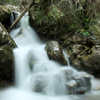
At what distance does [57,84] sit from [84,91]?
3.06ft

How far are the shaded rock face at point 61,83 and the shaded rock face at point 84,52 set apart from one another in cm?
109

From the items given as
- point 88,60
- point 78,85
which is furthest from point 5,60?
point 88,60

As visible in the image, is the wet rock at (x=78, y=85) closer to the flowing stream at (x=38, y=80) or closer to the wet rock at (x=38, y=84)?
the flowing stream at (x=38, y=80)

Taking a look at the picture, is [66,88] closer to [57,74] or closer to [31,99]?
[57,74]

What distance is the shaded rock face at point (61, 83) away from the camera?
372 cm

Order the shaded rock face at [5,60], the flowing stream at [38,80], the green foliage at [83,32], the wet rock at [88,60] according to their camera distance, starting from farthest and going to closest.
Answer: the green foliage at [83,32], the wet rock at [88,60], the shaded rock face at [5,60], the flowing stream at [38,80]

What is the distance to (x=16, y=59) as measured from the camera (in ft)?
14.8

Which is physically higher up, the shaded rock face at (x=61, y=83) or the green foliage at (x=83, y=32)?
the green foliage at (x=83, y=32)

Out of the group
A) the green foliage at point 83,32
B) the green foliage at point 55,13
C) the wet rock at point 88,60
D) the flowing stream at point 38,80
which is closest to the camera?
the flowing stream at point 38,80

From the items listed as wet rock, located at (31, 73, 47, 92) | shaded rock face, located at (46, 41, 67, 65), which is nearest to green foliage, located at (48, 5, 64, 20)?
shaded rock face, located at (46, 41, 67, 65)

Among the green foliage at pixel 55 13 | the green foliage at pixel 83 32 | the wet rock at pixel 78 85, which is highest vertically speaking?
the green foliage at pixel 55 13

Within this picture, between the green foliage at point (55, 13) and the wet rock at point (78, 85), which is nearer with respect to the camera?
the wet rock at point (78, 85)

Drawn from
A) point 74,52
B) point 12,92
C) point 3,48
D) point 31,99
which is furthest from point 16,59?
point 74,52

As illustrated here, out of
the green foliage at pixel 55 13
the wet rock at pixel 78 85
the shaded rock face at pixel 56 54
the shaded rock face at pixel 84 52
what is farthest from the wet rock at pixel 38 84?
the green foliage at pixel 55 13
